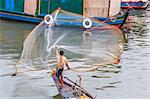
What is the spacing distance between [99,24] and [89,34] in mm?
12392

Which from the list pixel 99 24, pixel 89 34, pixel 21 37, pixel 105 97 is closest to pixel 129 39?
pixel 89 34

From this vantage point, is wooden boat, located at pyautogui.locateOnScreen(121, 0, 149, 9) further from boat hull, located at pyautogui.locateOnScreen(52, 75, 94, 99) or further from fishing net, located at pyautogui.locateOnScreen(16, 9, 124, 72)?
boat hull, located at pyautogui.locateOnScreen(52, 75, 94, 99)

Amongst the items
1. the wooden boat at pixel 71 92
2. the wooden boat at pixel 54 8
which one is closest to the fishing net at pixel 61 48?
the wooden boat at pixel 71 92

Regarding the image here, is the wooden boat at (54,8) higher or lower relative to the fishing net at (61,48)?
higher

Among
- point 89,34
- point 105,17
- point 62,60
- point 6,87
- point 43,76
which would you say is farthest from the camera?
point 105,17

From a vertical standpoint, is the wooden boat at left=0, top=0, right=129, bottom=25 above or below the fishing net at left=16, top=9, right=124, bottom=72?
above

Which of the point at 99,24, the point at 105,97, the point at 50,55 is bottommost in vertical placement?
the point at 105,97

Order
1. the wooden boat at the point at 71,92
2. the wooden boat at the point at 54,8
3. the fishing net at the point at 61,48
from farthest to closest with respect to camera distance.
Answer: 1. the wooden boat at the point at 54,8
2. the fishing net at the point at 61,48
3. the wooden boat at the point at 71,92

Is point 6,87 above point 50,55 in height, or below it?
below

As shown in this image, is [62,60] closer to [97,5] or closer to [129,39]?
[129,39]

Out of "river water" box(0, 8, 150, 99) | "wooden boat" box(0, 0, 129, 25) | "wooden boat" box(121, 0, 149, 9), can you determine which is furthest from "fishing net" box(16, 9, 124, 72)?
"wooden boat" box(121, 0, 149, 9)

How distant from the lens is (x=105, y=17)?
1746 inches

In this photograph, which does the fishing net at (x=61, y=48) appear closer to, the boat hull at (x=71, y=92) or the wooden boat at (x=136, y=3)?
the boat hull at (x=71, y=92)

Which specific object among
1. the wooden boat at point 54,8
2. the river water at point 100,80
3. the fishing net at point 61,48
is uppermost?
the wooden boat at point 54,8
